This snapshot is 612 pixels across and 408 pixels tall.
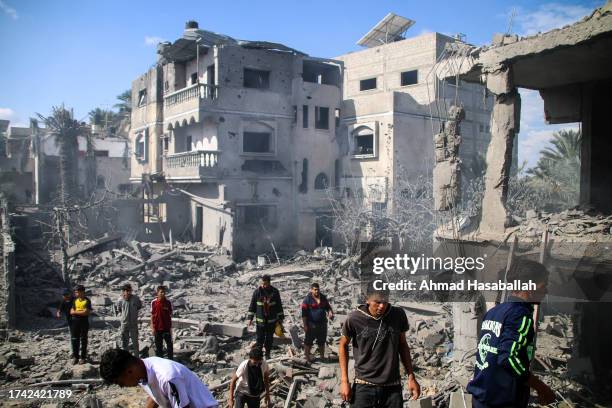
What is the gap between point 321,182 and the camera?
90.0 ft

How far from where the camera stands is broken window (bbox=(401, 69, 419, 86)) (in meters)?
29.7

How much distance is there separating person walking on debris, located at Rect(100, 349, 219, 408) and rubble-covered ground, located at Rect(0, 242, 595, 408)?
348 centimetres

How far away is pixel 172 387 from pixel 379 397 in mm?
2037

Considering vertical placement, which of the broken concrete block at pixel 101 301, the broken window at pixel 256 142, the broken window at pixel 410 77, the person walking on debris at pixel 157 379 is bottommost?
the broken concrete block at pixel 101 301

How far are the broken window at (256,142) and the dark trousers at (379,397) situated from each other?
857 inches

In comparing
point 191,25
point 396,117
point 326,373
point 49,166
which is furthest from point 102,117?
point 326,373

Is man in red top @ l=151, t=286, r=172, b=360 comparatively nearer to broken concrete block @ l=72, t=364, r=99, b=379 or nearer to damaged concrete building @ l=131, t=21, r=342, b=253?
broken concrete block @ l=72, t=364, r=99, b=379

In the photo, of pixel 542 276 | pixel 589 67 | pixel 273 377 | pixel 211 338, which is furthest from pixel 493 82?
pixel 211 338

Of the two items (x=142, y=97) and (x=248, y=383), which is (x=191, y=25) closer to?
(x=142, y=97)

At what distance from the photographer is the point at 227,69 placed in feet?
81.0

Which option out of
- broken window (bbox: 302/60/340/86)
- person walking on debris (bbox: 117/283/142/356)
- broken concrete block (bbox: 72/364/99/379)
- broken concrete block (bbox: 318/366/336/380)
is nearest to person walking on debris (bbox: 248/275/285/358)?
broken concrete block (bbox: 318/366/336/380)

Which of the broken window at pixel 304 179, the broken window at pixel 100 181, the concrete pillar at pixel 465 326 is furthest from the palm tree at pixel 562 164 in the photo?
the broken window at pixel 100 181

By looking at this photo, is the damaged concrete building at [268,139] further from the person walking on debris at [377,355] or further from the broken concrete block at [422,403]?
the person walking on debris at [377,355]

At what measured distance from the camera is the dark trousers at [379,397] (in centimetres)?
435
